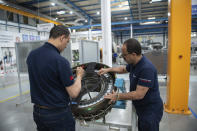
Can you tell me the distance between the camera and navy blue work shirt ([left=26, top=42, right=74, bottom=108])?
1.03m

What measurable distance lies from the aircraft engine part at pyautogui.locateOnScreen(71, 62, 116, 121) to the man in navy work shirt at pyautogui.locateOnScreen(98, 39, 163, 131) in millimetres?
135

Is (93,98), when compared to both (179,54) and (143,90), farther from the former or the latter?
(179,54)

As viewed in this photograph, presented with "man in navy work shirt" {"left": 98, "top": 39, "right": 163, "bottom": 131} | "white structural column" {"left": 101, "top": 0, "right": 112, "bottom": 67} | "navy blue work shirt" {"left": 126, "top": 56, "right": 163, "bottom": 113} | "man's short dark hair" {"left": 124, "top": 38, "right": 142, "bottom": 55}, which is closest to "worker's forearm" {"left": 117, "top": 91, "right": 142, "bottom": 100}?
"man in navy work shirt" {"left": 98, "top": 39, "right": 163, "bottom": 131}

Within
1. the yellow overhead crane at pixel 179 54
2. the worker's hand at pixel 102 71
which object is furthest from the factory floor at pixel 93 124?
the worker's hand at pixel 102 71

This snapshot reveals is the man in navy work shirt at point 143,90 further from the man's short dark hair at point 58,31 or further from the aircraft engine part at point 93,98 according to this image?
the man's short dark hair at point 58,31

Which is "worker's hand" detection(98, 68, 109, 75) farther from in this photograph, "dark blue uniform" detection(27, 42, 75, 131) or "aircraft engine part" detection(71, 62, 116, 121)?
"dark blue uniform" detection(27, 42, 75, 131)

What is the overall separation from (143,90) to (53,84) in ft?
2.77

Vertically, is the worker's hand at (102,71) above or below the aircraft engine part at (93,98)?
→ above

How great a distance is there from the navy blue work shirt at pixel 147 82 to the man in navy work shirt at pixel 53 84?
0.62 m

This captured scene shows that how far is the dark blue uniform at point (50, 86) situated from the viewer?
3.40 feet

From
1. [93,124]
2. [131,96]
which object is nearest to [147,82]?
[131,96]

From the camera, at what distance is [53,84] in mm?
1083

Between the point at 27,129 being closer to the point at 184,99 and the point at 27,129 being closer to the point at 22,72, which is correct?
the point at 22,72

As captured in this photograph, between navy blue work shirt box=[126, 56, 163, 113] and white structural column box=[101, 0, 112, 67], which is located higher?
white structural column box=[101, 0, 112, 67]
